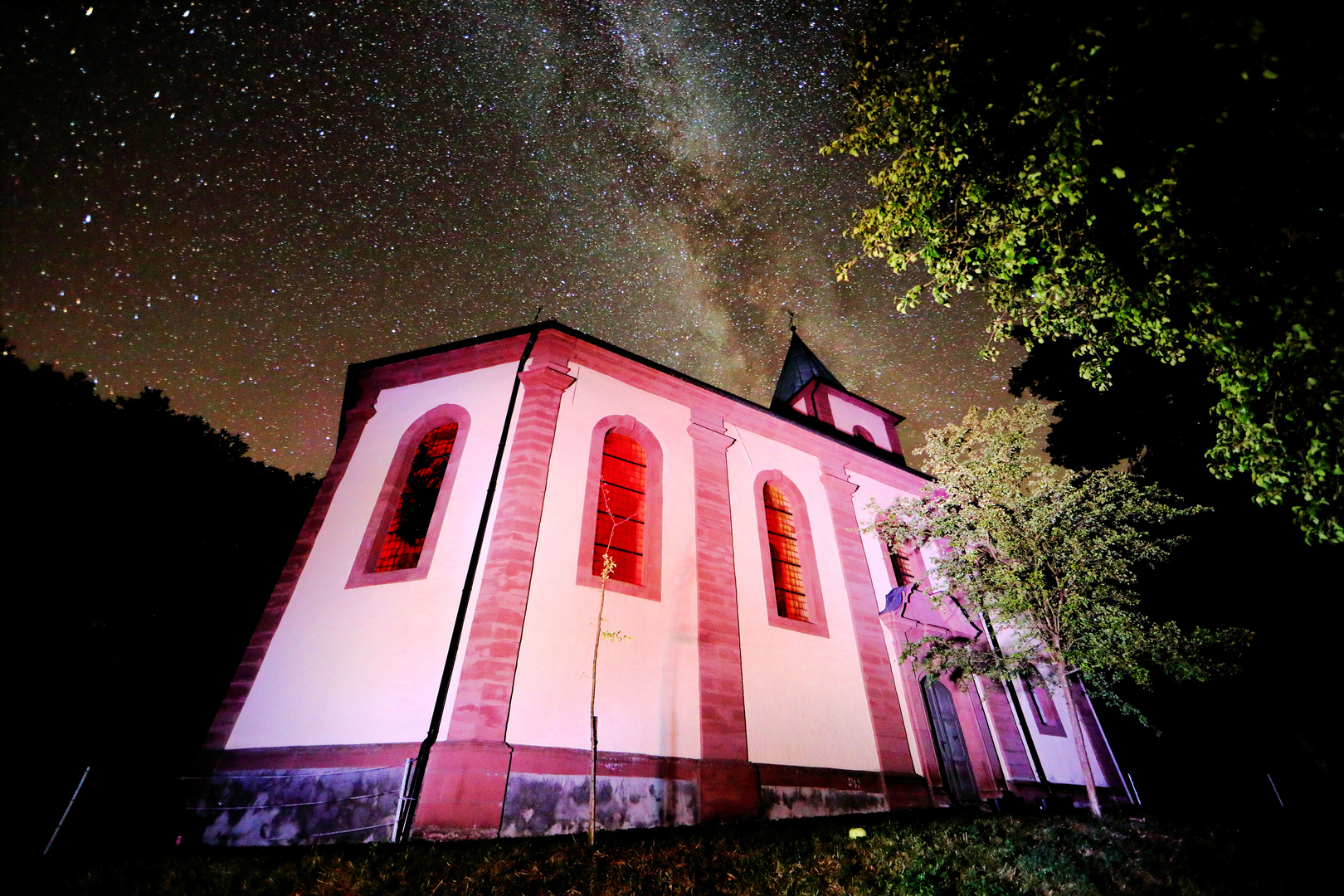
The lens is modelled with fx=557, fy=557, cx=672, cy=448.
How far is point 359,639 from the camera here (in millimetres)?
9148

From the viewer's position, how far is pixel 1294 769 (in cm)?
1989

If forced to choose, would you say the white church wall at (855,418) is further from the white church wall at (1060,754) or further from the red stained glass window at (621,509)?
the red stained glass window at (621,509)

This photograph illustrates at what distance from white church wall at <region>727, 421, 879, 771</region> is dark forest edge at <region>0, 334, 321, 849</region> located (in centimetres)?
936

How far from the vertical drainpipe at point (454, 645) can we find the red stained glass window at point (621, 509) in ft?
6.71

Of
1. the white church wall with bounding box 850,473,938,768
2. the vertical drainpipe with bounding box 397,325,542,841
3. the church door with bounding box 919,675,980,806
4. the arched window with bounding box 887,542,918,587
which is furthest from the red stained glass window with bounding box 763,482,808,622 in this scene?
the vertical drainpipe with bounding box 397,325,542,841

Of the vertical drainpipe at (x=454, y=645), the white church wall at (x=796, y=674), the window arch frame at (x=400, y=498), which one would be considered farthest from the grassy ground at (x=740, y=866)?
the window arch frame at (x=400, y=498)

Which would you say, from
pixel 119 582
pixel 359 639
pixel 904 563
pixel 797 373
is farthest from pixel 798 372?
pixel 119 582

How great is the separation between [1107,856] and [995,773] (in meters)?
7.03

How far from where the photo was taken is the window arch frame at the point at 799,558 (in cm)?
1215

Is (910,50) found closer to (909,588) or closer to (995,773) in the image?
(909,588)

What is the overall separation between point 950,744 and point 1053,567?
5.47 metres

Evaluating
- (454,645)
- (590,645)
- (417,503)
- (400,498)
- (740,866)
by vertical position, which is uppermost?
(400,498)

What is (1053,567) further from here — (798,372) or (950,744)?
(798,372)

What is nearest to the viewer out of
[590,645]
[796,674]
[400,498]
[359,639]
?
[359,639]
